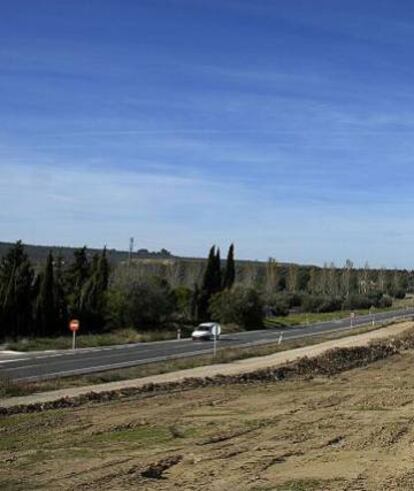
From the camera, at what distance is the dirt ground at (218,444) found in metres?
12.9

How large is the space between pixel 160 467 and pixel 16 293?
47502 mm

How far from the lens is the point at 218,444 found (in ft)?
53.8

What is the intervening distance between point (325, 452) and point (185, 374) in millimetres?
19438

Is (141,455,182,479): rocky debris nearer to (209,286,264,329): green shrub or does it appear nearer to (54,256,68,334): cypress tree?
(54,256,68,334): cypress tree

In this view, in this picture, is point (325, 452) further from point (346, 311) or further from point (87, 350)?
point (346, 311)

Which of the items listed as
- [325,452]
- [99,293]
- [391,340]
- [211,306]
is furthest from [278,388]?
[211,306]

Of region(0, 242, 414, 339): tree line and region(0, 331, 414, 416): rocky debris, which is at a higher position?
region(0, 242, 414, 339): tree line

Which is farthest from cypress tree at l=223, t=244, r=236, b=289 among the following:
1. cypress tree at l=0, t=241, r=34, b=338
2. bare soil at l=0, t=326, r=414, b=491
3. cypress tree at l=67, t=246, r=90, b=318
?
bare soil at l=0, t=326, r=414, b=491

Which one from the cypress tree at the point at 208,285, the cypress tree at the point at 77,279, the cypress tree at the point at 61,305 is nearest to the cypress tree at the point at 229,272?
the cypress tree at the point at 208,285

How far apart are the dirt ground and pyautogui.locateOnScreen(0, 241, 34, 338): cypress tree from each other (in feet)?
114

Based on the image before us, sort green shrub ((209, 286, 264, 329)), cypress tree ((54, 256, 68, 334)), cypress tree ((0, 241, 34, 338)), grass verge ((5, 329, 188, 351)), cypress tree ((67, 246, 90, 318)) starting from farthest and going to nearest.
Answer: green shrub ((209, 286, 264, 329)), cypress tree ((67, 246, 90, 318)), cypress tree ((54, 256, 68, 334)), cypress tree ((0, 241, 34, 338)), grass verge ((5, 329, 188, 351))

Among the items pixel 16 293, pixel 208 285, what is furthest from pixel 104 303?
pixel 208 285

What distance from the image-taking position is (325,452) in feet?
51.7

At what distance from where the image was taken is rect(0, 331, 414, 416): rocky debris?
24209 millimetres
